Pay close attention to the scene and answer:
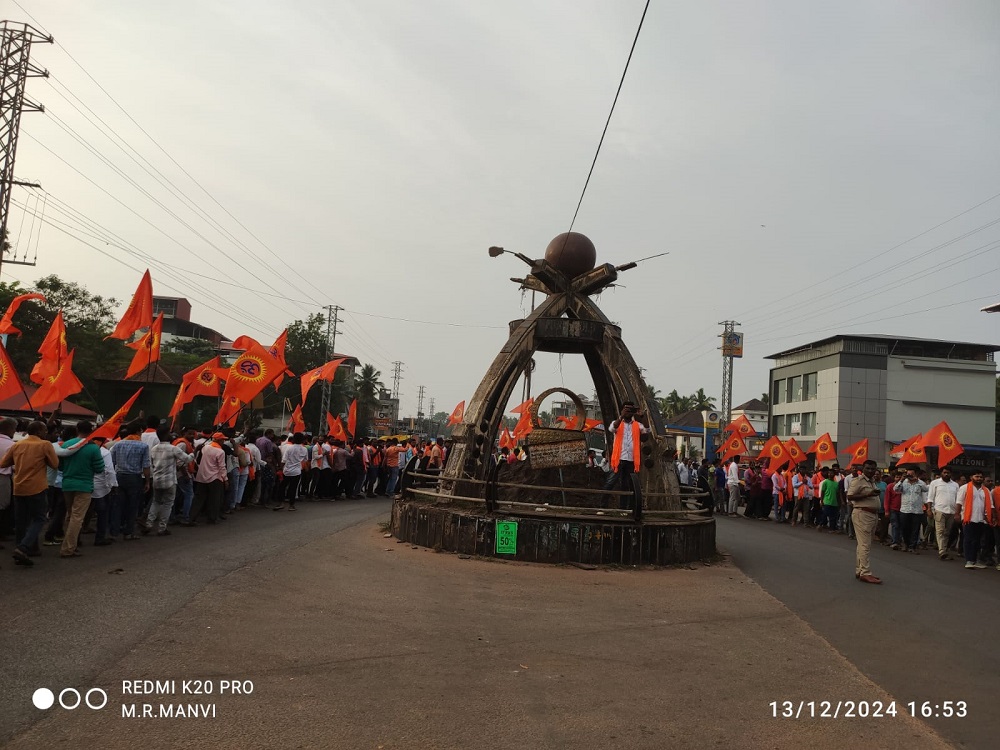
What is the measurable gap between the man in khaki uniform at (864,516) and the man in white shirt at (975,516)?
3.96 m

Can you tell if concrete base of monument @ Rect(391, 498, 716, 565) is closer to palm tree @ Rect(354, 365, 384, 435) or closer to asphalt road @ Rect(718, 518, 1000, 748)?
asphalt road @ Rect(718, 518, 1000, 748)

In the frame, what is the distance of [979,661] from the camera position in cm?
641

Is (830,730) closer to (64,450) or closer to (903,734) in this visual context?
(903,734)

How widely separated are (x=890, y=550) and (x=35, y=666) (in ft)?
51.4

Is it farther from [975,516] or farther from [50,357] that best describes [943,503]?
[50,357]

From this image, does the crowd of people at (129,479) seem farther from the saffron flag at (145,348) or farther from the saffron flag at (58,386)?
the saffron flag at (145,348)

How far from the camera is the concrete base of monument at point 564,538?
1023cm

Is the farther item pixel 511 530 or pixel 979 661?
pixel 511 530

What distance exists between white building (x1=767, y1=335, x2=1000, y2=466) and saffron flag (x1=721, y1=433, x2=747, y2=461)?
75.4 feet

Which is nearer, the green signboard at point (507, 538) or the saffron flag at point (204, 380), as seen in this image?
the green signboard at point (507, 538)

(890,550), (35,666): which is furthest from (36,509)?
(890,550)

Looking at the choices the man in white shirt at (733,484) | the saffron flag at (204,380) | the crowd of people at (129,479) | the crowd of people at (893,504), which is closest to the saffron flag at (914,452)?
the crowd of people at (893,504)

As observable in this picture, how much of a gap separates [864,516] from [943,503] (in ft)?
16.9

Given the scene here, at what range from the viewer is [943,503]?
→ 1395cm
